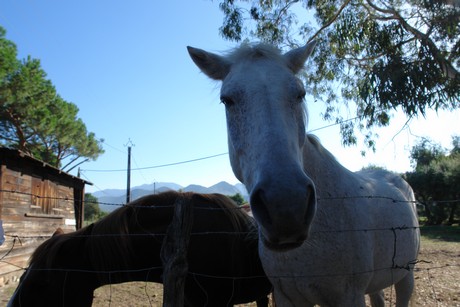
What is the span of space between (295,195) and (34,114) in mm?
23936

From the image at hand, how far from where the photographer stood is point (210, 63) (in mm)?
2393

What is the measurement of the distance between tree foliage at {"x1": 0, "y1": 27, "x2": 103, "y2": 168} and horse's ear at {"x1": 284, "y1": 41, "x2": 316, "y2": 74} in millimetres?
19665

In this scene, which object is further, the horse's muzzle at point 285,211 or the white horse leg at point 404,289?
the white horse leg at point 404,289

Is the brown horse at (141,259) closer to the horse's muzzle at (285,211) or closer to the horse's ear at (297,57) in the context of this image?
the horse's ear at (297,57)

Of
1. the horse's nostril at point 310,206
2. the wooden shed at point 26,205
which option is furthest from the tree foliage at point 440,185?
the horse's nostril at point 310,206

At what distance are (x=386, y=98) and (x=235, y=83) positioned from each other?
743 centimetres

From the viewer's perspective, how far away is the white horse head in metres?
1.29

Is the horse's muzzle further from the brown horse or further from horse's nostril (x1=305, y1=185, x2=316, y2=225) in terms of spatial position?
the brown horse

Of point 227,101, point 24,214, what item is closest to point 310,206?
point 227,101

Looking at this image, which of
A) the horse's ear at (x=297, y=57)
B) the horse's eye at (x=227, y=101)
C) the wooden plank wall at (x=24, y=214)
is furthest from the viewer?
the wooden plank wall at (x=24, y=214)

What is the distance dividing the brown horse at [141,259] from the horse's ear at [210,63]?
112 centimetres

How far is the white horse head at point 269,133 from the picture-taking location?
1293 mm

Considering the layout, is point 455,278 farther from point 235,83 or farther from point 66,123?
point 66,123

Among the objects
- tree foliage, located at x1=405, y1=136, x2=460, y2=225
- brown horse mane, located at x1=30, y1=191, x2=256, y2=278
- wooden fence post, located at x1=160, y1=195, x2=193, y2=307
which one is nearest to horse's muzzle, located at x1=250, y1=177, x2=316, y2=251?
wooden fence post, located at x1=160, y1=195, x2=193, y2=307
